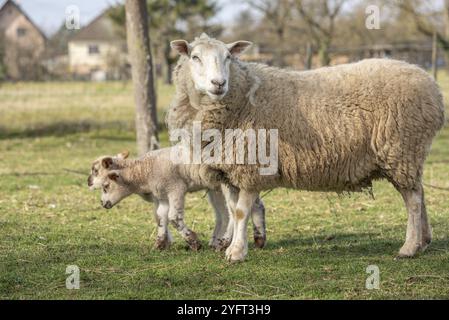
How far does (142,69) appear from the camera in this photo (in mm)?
10711

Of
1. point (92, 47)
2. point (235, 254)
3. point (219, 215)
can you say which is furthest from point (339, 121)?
point (92, 47)

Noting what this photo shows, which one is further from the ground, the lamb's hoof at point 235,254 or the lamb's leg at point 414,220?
the lamb's leg at point 414,220

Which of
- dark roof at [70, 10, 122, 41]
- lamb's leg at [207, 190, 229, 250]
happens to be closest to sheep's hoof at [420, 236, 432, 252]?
lamb's leg at [207, 190, 229, 250]

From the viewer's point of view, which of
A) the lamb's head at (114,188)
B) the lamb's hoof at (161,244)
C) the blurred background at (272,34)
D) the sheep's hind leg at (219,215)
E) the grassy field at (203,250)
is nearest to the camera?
the grassy field at (203,250)

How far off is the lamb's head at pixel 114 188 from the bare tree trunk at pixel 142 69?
3.42 m

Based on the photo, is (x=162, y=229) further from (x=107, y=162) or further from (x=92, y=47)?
(x=92, y=47)

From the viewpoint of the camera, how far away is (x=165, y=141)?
54.0 feet

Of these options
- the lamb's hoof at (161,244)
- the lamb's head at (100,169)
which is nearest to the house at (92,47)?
the lamb's head at (100,169)

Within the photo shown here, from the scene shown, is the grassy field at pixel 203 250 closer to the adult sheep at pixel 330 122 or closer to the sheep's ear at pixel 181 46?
the adult sheep at pixel 330 122

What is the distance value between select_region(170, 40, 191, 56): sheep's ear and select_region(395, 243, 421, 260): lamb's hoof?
2.63 meters

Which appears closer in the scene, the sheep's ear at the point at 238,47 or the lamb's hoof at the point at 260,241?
the sheep's ear at the point at 238,47

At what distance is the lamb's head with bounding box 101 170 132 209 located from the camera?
277 inches

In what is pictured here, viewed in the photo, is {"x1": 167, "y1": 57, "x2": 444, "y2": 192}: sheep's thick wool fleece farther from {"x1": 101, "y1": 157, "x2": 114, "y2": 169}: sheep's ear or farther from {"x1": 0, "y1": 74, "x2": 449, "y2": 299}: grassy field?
{"x1": 101, "y1": 157, "x2": 114, "y2": 169}: sheep's ear

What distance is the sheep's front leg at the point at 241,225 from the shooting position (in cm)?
615
